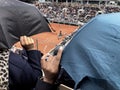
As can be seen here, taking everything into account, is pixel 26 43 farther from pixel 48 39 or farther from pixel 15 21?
pixel 48 39

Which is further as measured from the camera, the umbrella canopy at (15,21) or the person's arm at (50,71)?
the umbrella canopy at (15,21)

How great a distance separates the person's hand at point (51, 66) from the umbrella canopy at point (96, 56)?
0.09ft

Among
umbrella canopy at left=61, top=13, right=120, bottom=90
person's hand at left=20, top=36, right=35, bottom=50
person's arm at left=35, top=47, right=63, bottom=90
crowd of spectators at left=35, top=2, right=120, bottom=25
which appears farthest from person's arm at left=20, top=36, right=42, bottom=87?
crowd of spectators at left=35, top=2, right=120, bottom=25

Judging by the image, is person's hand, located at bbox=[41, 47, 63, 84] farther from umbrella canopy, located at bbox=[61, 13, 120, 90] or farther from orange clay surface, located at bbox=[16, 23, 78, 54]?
orange clay surface, located at bbox=[16, 23, 78, 54]

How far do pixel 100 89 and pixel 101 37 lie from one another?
0.60 feet

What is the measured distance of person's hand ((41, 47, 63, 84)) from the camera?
2.97 ft

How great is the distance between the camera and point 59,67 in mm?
902

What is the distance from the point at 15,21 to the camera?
5.57 ft

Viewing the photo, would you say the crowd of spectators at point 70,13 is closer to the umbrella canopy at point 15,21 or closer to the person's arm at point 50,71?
the umbrella canopy at point 15,21

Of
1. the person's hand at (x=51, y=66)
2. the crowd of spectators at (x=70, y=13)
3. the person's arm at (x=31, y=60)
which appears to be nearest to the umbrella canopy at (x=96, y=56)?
the person's hand at (x=51, y=66)

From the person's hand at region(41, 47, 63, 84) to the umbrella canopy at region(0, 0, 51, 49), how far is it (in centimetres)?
60

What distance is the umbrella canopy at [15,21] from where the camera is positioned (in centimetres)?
159

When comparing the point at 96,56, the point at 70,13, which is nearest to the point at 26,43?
the point at 96,56

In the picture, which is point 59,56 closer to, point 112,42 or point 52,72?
point 52,72
